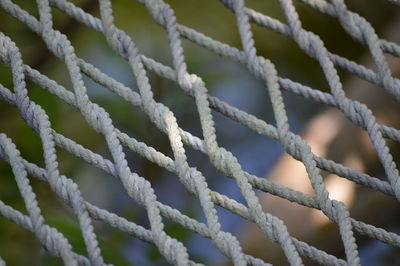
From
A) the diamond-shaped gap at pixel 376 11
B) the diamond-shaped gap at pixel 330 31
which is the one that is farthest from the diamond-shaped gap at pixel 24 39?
the diamond-shaped gap at pixel 376 11

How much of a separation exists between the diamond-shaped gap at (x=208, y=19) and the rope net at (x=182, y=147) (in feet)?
3.23

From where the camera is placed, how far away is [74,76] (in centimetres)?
50

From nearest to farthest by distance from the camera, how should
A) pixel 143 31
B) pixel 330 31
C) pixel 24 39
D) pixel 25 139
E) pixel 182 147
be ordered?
1. pixel 182 147
2. pixel 25 139
3. pixel 24 39
4. pixel 143 31
5. pixel 330 31

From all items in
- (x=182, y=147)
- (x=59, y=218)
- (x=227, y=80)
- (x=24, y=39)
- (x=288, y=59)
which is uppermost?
(x=288, y=59)

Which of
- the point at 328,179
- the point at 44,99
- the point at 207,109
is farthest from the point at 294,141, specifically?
the point at 44,99

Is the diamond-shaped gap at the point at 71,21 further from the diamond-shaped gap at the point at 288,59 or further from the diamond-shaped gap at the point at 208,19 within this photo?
the diamond-shaped gap at the point at 288,59

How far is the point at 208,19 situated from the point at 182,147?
1125 millimetres

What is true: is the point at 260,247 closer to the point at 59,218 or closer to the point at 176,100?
the point at 59,218

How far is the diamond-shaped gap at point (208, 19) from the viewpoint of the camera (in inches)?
60.7

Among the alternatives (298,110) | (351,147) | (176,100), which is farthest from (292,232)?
(298,110)

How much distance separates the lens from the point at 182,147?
479mm

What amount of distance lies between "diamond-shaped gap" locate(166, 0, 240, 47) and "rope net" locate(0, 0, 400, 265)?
3.23ft

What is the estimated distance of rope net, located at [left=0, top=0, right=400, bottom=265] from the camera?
1.45 feet

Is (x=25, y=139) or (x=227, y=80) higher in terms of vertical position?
(x=227, y=80)
